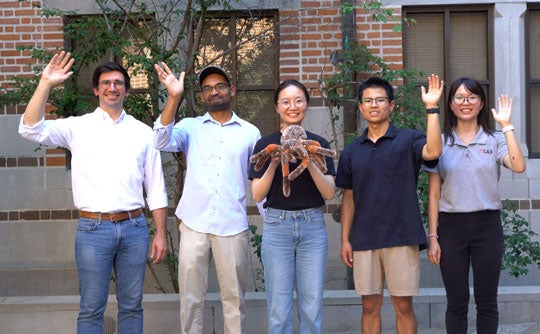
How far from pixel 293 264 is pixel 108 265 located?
117cm

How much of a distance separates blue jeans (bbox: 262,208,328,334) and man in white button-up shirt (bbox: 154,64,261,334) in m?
0.38

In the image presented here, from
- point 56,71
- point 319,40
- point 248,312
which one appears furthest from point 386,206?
point 319,40

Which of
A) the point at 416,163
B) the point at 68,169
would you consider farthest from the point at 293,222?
the point at 68,169

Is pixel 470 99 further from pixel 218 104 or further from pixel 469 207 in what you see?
pixel 218 104

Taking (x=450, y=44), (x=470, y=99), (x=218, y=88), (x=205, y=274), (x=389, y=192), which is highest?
(x=450, y=44)

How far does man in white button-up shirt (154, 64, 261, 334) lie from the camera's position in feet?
16.0

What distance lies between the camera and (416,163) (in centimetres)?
464

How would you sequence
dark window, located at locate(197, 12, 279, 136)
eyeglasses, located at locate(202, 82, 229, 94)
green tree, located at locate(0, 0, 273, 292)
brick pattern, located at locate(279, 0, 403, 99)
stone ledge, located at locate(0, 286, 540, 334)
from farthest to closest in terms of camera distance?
1. dark window, located at locate(197, 12, 279, 136)
2. brick pattern, located at locate(279, 0, 403, 99)
3. green tree, located at locate(0, 0, 273, 292)
4. stone ledge, located at locate(0, 286, 540, 334)
5. eyeglasses, located at locate(202, 82, 229, 94)

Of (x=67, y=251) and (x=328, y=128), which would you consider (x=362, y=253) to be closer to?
(x=328, y=128)

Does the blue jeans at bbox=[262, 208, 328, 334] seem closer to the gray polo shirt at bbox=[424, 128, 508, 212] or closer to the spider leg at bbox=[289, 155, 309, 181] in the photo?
the spider leg at bbox=[289, 155, 309, 181]

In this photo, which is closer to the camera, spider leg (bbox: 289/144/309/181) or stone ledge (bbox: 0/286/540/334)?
spider leg (bbox: 289/144/309/181)

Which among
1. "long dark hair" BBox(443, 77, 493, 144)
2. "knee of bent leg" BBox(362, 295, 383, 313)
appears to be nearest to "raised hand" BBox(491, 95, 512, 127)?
"long dark hair" BBox(443, 77, 493, 144)

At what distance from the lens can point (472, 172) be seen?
466 centimetres

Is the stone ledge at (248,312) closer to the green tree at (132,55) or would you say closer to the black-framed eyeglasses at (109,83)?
the green tree at (132,55)
